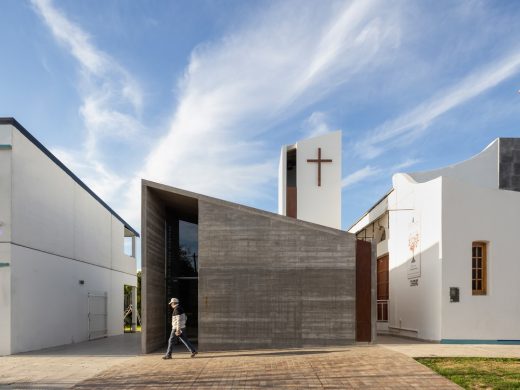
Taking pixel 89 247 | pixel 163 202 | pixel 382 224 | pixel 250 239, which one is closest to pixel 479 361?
pixel 250 239

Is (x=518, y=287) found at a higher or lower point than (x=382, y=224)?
lower

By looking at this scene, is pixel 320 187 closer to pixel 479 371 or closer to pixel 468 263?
pixel 468 263

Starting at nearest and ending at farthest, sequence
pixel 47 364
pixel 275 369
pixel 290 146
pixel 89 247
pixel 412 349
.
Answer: pixel 275 369, pixel 47 364, pixel 412 349, pixel 89 247, pixel 290 146

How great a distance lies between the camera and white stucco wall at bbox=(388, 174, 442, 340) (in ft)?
47.9

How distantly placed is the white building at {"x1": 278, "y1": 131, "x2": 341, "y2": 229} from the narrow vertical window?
8709 millimetres

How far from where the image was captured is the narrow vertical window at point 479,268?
14.3 meters

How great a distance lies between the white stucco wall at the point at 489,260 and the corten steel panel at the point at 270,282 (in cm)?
342

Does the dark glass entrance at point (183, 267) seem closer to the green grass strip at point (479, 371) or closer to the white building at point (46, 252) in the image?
the white building at point (46, 252)

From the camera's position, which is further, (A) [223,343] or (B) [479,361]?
(A) [223,343]

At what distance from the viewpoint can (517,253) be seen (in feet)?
46.6

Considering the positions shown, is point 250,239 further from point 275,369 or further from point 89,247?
point 89,247

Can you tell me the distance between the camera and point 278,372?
31.8 ft

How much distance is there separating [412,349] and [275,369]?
15.8 feet

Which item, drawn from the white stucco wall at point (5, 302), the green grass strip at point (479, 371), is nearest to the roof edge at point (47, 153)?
the white stucco wall at point (5, 302)
